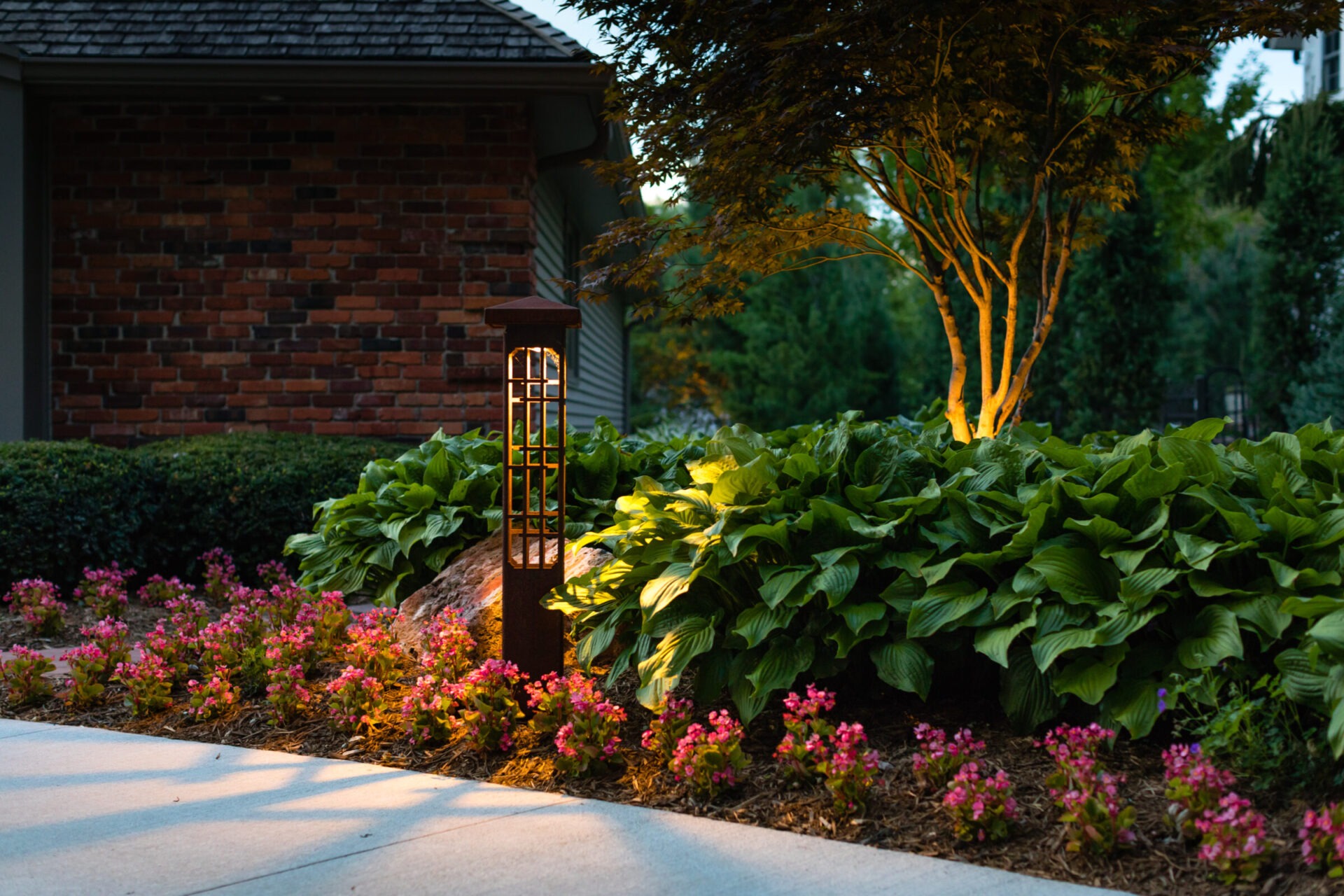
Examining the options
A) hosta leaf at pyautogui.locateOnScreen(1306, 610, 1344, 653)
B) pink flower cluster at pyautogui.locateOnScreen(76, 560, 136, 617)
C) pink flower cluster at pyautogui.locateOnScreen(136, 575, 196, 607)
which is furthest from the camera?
pink flower cluster at pyautogui.locateOnScreen(136, 575, 196, 607)

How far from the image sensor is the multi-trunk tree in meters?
4.24

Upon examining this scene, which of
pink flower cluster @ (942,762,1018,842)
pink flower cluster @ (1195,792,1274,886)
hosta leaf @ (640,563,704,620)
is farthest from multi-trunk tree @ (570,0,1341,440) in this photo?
pink flower cluster @ (1195,792,1274,886)

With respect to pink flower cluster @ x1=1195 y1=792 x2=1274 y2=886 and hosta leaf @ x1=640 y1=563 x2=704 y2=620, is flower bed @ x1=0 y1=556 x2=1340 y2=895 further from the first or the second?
hosta leaf @ x1=640 y1=563 x2=704 y2=620

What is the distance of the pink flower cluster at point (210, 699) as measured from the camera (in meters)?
3.35

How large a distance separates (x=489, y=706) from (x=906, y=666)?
48.8 inches

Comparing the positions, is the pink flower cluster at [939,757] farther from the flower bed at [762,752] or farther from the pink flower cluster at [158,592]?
the pink flower cluster at [158,592]

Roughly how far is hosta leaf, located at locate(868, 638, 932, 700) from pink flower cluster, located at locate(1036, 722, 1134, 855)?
398 mm

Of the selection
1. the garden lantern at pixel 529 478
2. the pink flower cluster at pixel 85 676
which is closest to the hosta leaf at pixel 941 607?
the garden lantern at pixel 529 478

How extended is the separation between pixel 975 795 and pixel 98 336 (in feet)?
23.3

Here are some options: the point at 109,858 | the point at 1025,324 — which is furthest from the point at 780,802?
the point at 1025,324

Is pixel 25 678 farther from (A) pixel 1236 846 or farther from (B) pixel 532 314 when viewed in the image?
(A) pixel 1236 846

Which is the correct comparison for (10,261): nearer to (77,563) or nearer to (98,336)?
(98,336)

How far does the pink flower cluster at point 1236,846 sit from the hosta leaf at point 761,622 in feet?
3.76

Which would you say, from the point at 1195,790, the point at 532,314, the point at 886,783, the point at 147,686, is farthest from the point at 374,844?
the point at 1195,790
